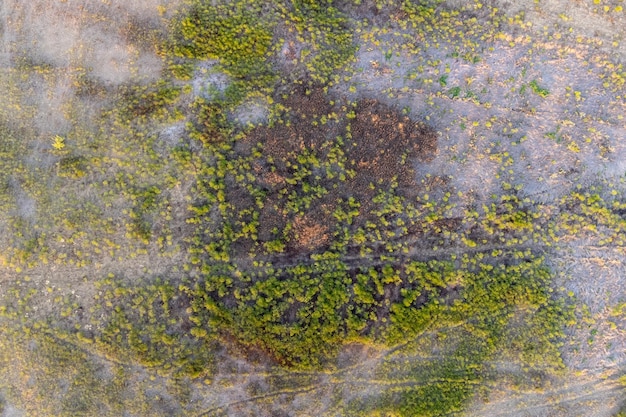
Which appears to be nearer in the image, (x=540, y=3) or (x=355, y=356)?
(x=355, y=356)

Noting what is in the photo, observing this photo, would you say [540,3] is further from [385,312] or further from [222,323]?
[222,323]

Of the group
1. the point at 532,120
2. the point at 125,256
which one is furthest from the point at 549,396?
the point at 125,256

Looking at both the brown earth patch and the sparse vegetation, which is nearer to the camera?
the sparse vegetation

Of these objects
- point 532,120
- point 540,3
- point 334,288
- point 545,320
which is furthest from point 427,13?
point 545,320

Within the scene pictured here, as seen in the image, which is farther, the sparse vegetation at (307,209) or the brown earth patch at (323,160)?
the brown earth patch at (323,160)

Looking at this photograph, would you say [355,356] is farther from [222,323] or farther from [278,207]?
[278,207]

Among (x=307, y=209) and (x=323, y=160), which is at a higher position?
(x=323, y=160)

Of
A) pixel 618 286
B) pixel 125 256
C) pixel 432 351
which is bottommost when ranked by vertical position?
pixel 432 351

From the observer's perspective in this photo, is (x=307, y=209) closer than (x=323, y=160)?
Yes

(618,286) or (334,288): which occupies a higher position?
(334,288)
